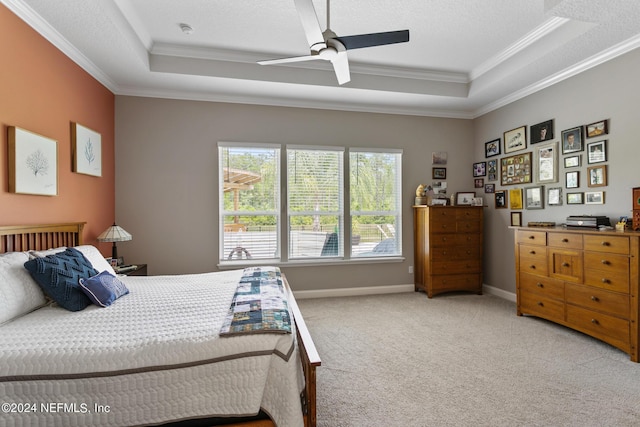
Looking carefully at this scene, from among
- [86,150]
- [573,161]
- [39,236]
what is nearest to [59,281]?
[39,236]

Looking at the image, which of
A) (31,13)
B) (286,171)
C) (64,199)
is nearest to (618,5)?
(286,171)

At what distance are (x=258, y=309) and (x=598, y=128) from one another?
3.80m

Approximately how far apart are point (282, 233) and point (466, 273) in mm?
2709

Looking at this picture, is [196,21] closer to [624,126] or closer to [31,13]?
[31,13]

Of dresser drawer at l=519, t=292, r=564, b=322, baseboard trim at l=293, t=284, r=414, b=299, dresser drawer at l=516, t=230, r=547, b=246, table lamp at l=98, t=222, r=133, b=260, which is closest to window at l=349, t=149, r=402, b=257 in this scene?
baseboard trim at l=293, t=284, r=414, b=299

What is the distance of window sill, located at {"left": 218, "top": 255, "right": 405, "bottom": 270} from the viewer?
4287mm

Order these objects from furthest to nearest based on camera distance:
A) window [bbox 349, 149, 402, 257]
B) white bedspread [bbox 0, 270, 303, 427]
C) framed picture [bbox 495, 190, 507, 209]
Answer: window [bbox 349, 149, 402, 257] → framed picture [bbox 495, 190, 507, 209] → white bedspread [bbox 0, 270, 303, 427]

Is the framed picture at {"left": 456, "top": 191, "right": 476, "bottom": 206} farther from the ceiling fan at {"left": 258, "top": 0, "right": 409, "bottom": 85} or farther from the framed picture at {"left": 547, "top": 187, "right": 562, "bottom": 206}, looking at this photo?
the ceiling fan at {"left": 258, "top": 0, "right": 409, "bottom": 85}

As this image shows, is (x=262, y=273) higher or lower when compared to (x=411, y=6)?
lower

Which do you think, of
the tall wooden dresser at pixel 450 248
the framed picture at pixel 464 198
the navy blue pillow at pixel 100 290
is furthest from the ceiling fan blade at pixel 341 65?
the framed picture at pixel 464 198

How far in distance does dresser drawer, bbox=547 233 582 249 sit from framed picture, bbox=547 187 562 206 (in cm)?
66

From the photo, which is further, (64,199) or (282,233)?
(282,233)

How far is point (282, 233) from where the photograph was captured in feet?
14.6

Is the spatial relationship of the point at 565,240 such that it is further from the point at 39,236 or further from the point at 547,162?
the point at 39,236
